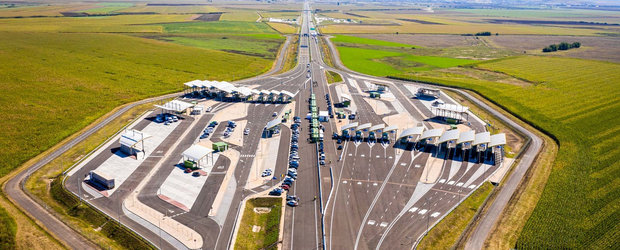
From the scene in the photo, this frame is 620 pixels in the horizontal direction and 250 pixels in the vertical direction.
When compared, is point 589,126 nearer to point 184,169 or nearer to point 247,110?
point 247,110

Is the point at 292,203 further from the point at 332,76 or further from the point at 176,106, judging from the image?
the point at 332,76

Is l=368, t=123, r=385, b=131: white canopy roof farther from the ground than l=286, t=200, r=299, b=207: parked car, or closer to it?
farther from the ground

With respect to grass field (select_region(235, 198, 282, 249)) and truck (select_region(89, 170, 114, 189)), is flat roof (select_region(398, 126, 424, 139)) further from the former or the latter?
truck (select_region(89, 170, 114, 189))

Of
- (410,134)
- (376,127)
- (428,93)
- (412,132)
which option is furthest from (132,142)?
(428,93)

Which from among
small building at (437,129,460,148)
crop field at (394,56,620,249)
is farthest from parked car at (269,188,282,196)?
small building at (437,129,460,148)

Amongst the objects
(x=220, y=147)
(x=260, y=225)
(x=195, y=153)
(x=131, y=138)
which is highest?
(x=131, y=138)
